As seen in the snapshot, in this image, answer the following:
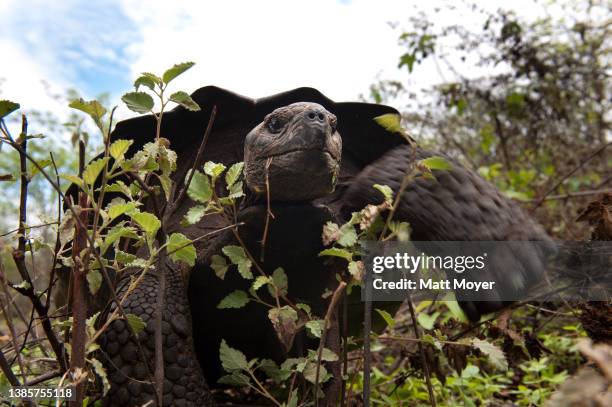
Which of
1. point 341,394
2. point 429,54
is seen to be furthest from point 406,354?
point 429,54

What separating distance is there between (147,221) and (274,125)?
2.21 ft

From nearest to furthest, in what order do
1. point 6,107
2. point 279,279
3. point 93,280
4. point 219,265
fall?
point 6,107
point 93,280
point 279,279
point 219,265

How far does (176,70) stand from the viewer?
139cm

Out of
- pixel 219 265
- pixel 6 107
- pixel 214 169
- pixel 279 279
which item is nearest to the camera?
pixel 6 107

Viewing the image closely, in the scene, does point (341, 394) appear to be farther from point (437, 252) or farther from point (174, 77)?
point (174, 77)

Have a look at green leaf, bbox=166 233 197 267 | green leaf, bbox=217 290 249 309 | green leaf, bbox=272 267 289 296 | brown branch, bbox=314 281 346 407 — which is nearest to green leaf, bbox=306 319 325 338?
brown branch, bbox=314 281 346 407

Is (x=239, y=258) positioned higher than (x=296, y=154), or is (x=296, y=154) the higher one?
(x=296, y=154)

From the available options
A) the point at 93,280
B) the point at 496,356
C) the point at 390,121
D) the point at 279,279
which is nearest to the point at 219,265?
the point at 279,279

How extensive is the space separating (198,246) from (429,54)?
354 cm

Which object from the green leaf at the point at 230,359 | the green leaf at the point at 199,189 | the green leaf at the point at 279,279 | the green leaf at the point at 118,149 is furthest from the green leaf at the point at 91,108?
the green leaf at the point at 230,359

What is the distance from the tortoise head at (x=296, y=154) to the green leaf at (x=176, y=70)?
422 mm

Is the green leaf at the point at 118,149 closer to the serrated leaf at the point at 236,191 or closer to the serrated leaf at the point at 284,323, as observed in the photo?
the serrated leaf at the point at 236,191

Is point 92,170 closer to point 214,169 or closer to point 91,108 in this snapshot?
point 91,108

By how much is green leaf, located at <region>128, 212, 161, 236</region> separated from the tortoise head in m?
0.49
